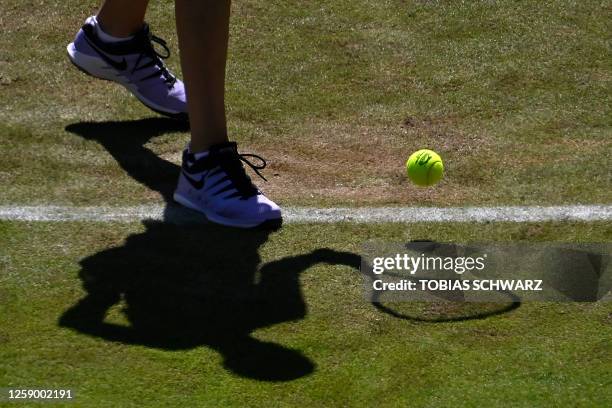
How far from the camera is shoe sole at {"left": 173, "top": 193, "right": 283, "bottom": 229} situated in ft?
13.4

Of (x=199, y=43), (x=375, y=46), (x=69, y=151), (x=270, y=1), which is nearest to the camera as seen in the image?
(x=199, y=43)

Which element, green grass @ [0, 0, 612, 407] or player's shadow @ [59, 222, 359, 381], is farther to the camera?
player's shadow @ [59, 222, 359, 381]

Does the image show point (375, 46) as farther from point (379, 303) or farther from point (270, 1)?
point (379, 303)

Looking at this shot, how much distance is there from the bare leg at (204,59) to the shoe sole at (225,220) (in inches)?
9.3

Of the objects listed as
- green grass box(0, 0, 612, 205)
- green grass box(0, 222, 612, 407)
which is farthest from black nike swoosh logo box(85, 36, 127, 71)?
green grass box(0, 222, 612, 407)

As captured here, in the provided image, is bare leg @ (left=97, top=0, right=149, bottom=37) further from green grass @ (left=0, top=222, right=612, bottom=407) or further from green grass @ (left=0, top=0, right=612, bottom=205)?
green grass @ (left=0, top=222, right=612, bottom=407)

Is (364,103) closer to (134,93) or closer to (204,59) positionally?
(134,93)

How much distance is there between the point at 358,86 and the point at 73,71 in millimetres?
1375

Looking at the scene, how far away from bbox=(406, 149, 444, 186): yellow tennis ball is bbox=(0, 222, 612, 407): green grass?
1.06 feet

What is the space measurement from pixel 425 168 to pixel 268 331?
1.16 meters

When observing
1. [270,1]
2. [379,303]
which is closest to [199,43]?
[379,303]

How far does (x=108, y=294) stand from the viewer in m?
3.62

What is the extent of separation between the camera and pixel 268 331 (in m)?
3.41

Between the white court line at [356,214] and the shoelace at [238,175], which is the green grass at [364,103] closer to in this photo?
the white court line at [356,214]
